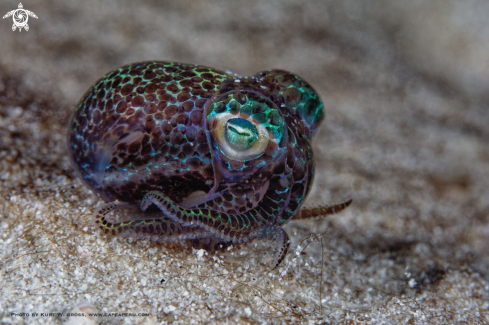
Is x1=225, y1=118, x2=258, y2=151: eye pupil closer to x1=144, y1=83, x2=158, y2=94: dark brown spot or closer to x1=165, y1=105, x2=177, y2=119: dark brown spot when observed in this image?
x1=165, y1=105, x2=177, y2=119: dark brown spot

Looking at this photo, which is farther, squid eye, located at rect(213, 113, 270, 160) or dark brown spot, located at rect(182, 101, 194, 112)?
dark brown spot, located at rect(182, 101, 194, 112)

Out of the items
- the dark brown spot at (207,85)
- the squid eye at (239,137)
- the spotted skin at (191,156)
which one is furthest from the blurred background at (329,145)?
the dark brown spot at (207,85)

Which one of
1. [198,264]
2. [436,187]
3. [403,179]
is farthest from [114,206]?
[436,187]

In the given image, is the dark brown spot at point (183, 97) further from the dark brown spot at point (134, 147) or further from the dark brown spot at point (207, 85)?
the dark brown spot at point (134, 147)

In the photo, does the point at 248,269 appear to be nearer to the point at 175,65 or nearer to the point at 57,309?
the point at 57,309

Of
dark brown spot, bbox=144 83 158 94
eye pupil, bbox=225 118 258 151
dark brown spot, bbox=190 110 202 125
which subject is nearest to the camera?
eye pupil, bbox=225 118 258 151

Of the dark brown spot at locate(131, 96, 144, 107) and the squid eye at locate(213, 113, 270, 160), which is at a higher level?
the dark brown spot at locate(131, 96, 144, 107)

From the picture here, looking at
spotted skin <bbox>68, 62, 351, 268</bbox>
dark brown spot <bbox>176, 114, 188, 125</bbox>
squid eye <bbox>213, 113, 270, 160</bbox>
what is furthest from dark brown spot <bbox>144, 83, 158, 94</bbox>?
squid eye <bbox>213, 113, 270, 160</bbox>

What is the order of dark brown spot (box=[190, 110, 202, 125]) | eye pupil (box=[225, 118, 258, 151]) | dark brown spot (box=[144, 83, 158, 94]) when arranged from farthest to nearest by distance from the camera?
dark brown spot (box=[144, 83, 158, 94])
dark brown spot (box=[190, 110, 202, 125])
eye pupil (box=[225, 118, 258, 151])
